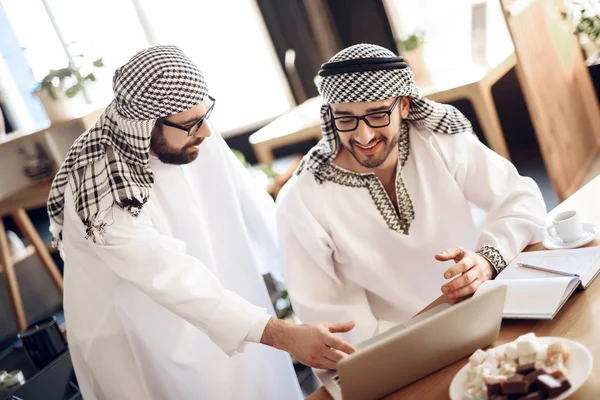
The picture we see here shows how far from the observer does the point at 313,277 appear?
6.28 ft

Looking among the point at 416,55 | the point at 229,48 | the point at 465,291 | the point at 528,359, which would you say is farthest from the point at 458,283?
the point at 229,48

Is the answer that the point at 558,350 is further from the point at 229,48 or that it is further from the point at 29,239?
the point at 229,48

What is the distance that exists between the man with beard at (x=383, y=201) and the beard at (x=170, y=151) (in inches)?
11.7

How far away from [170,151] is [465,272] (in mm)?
904

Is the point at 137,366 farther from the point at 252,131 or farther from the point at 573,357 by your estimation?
the point at 252,131

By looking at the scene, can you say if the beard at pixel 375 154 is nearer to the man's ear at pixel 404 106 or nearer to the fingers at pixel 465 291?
the man's ear at pixel 404 106

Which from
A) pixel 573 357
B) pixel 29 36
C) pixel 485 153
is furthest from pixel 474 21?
pixel 29 36

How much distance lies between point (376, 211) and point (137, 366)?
2.80ft

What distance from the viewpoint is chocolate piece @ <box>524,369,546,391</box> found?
1107 millimetres

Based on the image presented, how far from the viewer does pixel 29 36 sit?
564 centimetres

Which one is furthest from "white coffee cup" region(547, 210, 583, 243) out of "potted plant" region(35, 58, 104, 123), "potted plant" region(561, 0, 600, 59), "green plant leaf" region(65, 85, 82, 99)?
"green plant leaf" region(65, 85, 82, 99)

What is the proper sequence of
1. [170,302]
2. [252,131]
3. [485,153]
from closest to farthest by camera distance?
[170,302] < [485,153] < [252,131]

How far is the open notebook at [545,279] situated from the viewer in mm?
1372

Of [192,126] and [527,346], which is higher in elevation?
[192,126]
